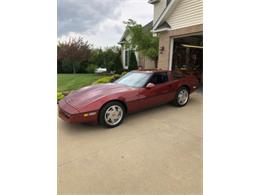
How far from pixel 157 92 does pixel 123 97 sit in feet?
3.52

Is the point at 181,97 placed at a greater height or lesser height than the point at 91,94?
lesser

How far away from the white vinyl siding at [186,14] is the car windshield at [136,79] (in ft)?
11.4

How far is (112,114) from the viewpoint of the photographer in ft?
12.9

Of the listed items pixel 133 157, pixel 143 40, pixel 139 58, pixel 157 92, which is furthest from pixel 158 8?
pixel 133 157

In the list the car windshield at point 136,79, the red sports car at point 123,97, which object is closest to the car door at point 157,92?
the red sports car at point 123,97

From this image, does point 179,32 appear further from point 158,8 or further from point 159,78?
point 158,8

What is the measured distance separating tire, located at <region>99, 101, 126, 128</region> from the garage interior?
213 inches

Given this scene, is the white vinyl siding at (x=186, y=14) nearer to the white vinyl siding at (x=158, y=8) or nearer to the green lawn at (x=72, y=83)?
the white vinyl siding at (x=158, y=8)
